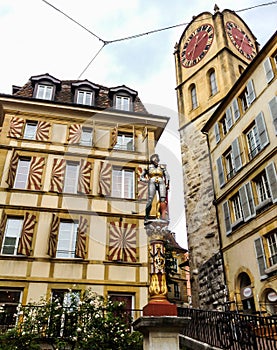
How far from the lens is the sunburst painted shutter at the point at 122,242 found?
13.3 meters

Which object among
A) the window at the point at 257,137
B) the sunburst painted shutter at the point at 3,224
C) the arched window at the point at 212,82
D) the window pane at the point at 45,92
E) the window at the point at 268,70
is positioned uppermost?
the arched window at the point at 212,82

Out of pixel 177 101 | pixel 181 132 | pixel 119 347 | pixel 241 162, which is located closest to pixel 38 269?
pixel 119 347

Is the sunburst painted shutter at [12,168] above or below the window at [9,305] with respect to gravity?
above

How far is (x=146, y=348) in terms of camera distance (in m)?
5.61

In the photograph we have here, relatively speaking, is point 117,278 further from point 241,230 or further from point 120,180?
point 241,230

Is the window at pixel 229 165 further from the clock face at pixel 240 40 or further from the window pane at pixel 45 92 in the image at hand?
the clock face at pixel 240 40

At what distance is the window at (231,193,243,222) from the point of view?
610 inches

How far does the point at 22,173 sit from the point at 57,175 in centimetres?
151

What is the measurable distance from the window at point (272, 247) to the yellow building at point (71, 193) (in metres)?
4.70

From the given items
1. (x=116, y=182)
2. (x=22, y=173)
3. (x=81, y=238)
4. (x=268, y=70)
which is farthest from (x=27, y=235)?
(x=268, y=70)

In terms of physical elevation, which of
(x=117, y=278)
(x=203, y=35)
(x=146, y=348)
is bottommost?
(x=146, y=348)

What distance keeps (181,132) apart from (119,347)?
16.7 meters

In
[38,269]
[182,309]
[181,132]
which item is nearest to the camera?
[182,309]

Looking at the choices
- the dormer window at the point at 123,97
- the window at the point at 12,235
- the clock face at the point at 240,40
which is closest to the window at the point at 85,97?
the dormer window at the point at 123,97
